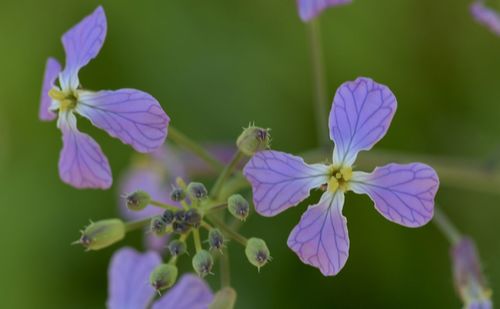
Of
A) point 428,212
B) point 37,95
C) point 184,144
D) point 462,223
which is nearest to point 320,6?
point 184,144

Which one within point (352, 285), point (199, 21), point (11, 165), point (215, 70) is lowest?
point (352, 285)

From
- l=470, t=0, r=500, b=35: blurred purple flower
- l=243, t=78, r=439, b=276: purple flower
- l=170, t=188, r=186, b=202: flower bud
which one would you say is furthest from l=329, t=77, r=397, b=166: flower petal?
l=470, t=0, r=500, b=35: blurred purple flower

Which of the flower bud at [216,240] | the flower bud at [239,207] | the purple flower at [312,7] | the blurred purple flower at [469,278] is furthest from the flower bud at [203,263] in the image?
the blurred purple flower at [469,278]

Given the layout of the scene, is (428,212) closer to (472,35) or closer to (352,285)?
(352,285)

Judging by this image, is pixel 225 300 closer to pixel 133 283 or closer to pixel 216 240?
pixel 216 240

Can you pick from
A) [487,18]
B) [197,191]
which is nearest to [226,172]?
[197,191]

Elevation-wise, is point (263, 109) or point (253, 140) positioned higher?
point (253, 140)

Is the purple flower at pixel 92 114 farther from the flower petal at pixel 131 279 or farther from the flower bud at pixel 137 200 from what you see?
the flower petal at pixel 131 279
